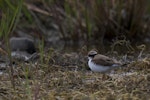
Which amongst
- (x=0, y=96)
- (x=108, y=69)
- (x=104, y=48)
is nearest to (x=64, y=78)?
(x=108, y=69)

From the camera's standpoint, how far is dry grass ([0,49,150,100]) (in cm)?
569

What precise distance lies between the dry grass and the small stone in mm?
2853

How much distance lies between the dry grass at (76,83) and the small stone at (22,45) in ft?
A: 9.36

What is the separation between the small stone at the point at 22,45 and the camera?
10352 millimetres

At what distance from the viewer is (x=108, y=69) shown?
260 inches

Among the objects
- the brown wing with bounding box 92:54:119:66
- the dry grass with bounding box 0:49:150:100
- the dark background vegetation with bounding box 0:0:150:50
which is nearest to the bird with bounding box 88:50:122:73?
the brown wing with bounding box 92:54:119:66

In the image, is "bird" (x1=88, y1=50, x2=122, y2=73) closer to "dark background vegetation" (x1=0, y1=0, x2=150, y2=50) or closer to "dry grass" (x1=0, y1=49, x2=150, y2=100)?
"dry grass" (x1=0, y1=49, x2=150, y2=100)

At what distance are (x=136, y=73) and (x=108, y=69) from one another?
1.17ft

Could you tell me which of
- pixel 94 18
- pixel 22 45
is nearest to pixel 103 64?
pixel 22 45

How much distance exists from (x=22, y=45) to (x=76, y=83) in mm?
4192

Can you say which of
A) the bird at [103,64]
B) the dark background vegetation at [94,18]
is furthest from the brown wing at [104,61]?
the dark background vegetation at [94,18]

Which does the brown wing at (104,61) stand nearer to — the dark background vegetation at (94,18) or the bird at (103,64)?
the bird at (103,64)

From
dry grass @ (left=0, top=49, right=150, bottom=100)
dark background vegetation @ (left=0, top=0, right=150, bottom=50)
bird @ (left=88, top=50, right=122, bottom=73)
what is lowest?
dry grass @ (left=0, top=49, right=150, bottom=100)

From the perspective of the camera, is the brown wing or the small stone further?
the small stone
